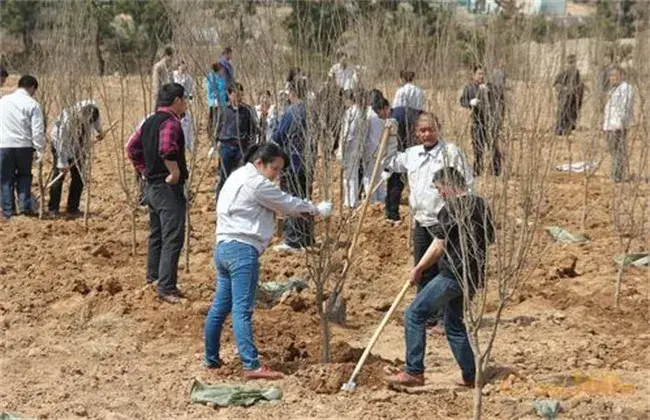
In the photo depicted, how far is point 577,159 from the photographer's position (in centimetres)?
1800

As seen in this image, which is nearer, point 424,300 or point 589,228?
point 424,300

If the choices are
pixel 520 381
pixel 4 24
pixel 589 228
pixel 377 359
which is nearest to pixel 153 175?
pixel 377 359

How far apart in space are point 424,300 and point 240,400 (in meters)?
1.21

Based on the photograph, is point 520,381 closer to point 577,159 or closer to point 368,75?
point 368,75

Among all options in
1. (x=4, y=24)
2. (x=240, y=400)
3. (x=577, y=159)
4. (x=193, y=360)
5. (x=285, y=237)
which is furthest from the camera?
(x=4, y=24)

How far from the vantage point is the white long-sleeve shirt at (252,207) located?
265 inches

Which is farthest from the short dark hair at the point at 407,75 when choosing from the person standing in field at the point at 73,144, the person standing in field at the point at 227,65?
the person standing in field at the point at 73,144

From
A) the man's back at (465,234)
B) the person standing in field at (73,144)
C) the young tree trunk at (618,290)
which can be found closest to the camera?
the man's back at (465,234)

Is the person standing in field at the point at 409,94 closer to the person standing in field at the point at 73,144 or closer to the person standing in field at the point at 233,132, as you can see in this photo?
the person standing in field at the point at 233,132

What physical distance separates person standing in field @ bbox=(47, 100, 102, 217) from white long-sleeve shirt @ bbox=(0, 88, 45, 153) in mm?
225

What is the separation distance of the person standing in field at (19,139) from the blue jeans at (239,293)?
5710 millimetres

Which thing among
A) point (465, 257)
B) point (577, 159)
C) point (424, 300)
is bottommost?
point (577, 159)

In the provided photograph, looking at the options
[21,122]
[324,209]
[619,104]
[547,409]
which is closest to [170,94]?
[324,209]

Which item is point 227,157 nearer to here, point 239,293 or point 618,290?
point 618,290
